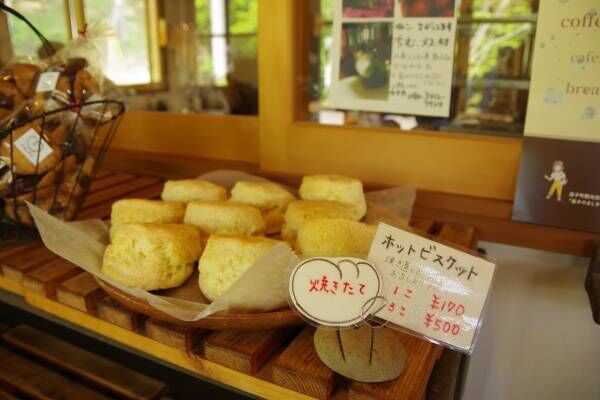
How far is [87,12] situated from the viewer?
65.6 inches

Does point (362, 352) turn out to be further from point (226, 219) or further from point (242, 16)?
point (242, 16)

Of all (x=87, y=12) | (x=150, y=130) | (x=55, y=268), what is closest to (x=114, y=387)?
(x=55, y=268)

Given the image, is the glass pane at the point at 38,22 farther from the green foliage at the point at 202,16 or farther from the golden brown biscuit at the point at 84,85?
the golden brown biscuit at the point at 84,85

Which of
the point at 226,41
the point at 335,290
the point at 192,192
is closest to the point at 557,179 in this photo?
the point at 335,290

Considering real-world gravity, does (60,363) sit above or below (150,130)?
below

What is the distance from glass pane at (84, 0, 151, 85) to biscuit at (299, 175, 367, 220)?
3.48 ft

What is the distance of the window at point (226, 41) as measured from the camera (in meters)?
1.53

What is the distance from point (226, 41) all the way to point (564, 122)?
1.29 meters

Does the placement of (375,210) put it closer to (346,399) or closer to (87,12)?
(346,399)

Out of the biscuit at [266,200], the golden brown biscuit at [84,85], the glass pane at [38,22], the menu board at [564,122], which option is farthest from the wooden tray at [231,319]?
the glass pane at [38,22]

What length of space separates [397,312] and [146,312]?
350 millimetres

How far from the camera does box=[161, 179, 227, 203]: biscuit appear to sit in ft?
3.07

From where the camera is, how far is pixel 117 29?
1769mm

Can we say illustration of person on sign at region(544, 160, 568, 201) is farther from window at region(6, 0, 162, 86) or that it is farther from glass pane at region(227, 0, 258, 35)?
window at region(6, 0, 162, 86)
